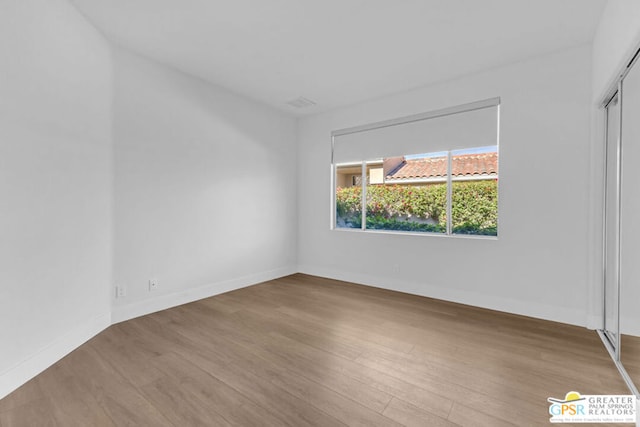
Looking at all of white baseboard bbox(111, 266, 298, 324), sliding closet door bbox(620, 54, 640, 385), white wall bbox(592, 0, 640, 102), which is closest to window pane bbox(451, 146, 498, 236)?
white wall bbox(592, 0, 640, 102)

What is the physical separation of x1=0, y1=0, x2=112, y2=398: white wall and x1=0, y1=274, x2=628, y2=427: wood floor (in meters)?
0.27

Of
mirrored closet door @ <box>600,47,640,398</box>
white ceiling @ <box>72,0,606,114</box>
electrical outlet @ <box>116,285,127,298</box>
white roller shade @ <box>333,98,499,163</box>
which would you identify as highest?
white ceiling @ <box>72,0,606,114</box>

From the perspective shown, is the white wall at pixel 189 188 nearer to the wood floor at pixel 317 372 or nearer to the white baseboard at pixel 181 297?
the white baseboard at pixel 181 297

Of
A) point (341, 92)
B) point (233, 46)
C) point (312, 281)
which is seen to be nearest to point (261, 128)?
point (341, 92)

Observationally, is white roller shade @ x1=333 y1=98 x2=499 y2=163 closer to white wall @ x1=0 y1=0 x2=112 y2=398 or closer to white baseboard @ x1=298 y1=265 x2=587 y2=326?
white baseboard @ x1=298 y1=265 x2=587 y2=326

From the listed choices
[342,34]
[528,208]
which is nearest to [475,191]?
[528,208]

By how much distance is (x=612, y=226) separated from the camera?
8.21 feet

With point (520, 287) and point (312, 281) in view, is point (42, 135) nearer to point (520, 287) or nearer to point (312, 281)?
point (312, 281)

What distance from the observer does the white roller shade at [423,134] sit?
350 centimetres

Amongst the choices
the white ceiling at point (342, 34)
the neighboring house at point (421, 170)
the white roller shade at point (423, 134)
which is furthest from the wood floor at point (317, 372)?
the white ceiling at point (342, 34)

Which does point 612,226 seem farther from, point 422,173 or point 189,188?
point 189,188

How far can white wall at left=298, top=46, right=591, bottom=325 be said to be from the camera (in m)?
2.94

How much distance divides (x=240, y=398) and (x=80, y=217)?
80.8 inches

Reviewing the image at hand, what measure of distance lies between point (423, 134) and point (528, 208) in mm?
1551
